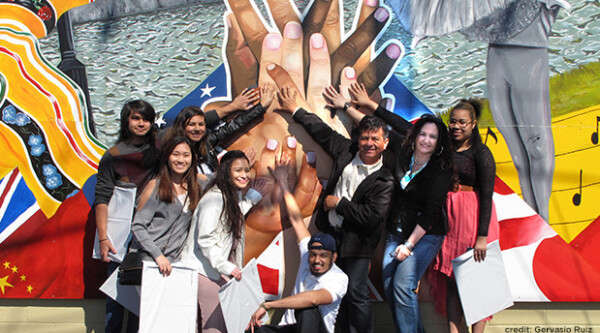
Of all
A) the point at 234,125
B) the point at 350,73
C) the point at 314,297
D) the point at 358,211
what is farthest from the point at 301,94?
the point at 314,297

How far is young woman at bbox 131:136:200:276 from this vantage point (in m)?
3.39

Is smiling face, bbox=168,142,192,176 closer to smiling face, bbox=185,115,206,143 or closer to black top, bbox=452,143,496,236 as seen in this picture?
smiling face, bbox=185,115,206,143

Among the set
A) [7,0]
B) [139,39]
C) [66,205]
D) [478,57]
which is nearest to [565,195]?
[478,57]

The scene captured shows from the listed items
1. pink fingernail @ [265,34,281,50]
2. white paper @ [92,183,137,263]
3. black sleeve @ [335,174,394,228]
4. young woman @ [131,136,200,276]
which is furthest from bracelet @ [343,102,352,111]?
white paper @ [92,183,137,263]

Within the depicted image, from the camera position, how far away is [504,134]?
4.35 metres

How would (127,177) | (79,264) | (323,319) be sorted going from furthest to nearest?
(79,264), (127,177), (323,319)

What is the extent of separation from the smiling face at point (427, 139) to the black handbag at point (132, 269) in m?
1.88

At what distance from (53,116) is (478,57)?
3432 millimetres

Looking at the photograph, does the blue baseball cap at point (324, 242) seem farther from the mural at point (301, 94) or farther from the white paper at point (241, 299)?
the mural at point (301, 94)

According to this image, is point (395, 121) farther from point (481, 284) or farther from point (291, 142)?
point (481, 284)

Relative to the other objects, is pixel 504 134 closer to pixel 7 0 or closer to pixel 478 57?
pixel 478 57

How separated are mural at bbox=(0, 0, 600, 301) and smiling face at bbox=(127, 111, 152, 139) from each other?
2.27 ft

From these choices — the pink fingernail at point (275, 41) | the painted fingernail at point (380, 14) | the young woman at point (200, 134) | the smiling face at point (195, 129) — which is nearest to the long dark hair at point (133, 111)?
the young woman at point (200, 134)

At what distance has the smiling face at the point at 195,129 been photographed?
380 cm
